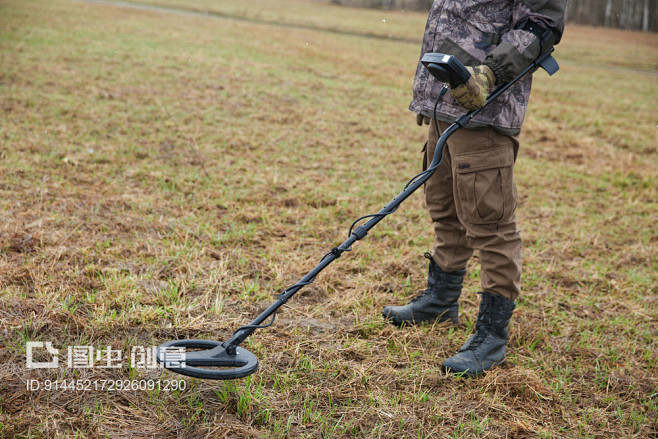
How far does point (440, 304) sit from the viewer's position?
8.71ft

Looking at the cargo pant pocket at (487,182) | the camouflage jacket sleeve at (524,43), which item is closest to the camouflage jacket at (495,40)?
the camouflage jacket sleeve at (524,43)

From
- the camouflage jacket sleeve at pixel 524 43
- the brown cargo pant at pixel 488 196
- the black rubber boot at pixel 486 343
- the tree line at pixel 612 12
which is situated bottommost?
the black rubber boot at pixel 486 343

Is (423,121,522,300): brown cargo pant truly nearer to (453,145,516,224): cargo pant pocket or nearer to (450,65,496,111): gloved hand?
(453,145,516,224): cargo pant pocket

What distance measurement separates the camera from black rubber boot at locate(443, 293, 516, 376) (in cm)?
228

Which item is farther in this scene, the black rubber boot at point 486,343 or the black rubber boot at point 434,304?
the black rubber boot at point 434,304

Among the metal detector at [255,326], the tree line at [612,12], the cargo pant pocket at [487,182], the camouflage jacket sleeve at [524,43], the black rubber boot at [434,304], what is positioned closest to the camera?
the metal detector at [255,326]

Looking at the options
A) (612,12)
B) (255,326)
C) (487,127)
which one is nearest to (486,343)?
(487,127)

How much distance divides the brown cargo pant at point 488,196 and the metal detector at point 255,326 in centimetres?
18

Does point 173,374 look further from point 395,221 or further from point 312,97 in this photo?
point 312,97

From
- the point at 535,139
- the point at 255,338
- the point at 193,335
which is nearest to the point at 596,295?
the point at 255,338

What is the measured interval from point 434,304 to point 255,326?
115 centimetres

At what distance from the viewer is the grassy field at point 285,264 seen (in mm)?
1992

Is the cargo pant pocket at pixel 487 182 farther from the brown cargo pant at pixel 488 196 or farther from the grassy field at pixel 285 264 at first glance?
the grassy field at pixel 285 264

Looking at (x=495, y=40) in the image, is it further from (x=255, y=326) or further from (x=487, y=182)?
(x=255, y=326)
